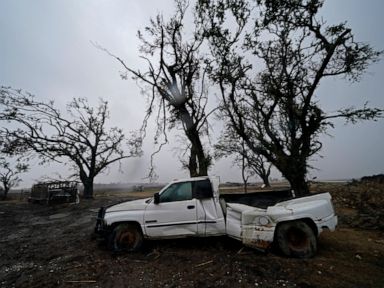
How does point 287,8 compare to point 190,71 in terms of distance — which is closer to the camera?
point 287,8

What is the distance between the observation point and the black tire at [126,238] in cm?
686

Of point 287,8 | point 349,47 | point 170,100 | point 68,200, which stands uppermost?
point 287,8

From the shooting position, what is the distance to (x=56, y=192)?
21.2m

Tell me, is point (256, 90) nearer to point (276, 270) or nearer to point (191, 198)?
point (191, 198)

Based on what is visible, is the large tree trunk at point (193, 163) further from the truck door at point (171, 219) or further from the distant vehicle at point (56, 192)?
the distant vehicle at point (56, 192)

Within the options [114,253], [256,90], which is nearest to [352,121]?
[256,90]

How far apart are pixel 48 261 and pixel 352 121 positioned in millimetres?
13312

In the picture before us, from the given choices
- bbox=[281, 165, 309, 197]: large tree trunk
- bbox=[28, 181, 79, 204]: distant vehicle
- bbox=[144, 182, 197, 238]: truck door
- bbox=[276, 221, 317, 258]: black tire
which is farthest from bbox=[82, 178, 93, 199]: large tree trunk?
bbox=[276, 221, 317, 258]: black tire

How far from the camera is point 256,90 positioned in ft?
45.9

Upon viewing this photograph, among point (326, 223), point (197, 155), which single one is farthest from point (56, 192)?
point (326, 223)

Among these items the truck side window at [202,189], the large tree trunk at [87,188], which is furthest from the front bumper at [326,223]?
the large tree trunk at [87,188]

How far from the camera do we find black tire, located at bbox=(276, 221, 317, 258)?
618 centimetres

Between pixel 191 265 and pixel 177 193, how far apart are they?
196 cm

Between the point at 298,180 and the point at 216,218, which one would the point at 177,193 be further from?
the point at 298,180
